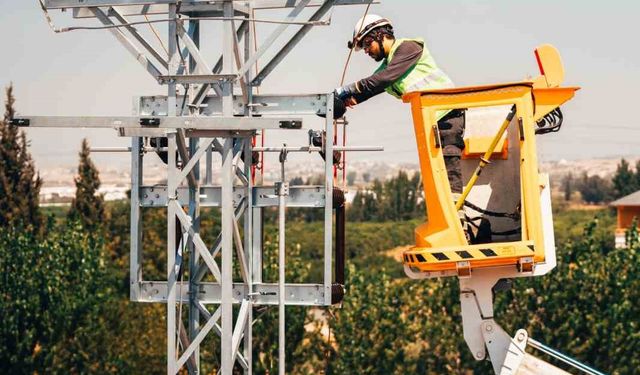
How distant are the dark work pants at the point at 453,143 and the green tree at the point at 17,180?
46488 mm

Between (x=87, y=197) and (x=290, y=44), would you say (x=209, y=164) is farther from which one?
(x=87, y=197)

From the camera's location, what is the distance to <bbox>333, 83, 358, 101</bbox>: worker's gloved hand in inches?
400

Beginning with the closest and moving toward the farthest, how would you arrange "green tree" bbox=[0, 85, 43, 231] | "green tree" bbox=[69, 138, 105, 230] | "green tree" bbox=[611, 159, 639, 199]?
"green tree" bbox=[0, 85, 43, 231]
"green tree" bbox=[69, 138, 105, 230]
"green tree" bbox=[611, 159, 639, 199]

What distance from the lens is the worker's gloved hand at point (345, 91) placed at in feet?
33.3

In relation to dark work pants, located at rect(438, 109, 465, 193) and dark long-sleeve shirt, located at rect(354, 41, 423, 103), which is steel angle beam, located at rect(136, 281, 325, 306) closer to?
dark work pants, located at rect(438, 109, 465, 193)

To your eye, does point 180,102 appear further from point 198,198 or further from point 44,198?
point 44,198

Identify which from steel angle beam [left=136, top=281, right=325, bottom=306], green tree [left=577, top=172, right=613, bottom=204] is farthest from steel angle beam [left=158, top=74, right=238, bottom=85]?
green tree [left=577, top=172, right=613, bottom=204]

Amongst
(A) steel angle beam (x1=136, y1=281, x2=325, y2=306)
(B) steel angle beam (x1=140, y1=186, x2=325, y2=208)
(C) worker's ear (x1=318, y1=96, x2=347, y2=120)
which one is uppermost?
(C) worker's ear (x1=318, y1=96, x2=347, y2=120)

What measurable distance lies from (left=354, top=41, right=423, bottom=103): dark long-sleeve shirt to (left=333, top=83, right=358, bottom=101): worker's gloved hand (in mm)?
42

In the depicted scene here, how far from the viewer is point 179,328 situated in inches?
399

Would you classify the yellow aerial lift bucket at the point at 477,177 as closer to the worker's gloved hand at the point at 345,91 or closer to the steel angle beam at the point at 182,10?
the worker's gloved hand at the point at 345,91

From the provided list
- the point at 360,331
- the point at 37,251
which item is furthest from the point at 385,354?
the point at 37,251

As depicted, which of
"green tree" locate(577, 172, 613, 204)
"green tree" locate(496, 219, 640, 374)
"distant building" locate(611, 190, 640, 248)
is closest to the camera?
"green tree" locate(496, 219, 640, 374)

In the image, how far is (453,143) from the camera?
9695 mm
